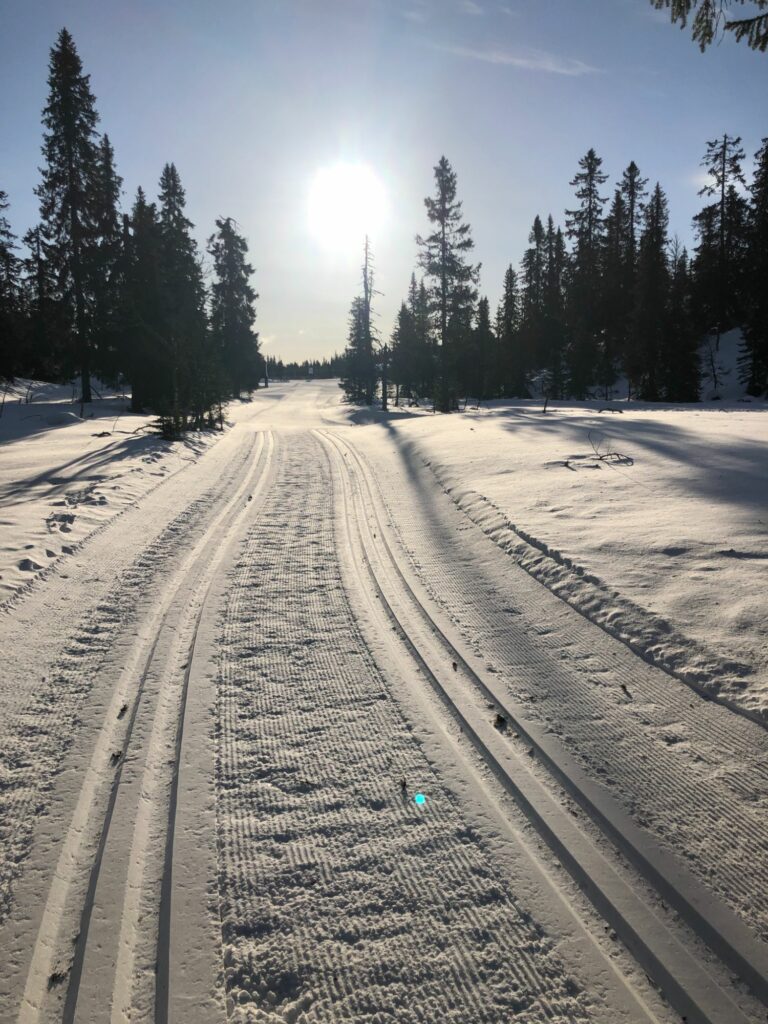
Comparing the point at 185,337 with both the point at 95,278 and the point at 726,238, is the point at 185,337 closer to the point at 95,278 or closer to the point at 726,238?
the point at 95,278

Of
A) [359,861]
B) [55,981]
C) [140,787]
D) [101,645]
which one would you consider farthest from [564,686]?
[101,645]

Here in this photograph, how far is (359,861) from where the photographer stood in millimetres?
2305

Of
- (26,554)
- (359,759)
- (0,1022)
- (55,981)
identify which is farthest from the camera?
(26,554)

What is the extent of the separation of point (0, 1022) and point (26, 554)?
5.23m

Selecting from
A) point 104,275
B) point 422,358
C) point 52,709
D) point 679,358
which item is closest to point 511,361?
point 422,358

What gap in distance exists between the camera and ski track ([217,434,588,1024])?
181 centimetres

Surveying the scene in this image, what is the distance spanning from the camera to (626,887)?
7.16 ft

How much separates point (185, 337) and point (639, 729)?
63.1ft

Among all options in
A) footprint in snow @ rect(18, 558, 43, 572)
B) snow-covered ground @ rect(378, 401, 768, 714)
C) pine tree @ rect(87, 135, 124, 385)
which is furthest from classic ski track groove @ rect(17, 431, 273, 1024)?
pine tree @ rect(87, 135, 124, 385)

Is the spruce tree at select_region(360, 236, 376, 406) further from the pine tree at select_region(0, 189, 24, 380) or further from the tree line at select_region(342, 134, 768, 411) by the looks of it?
the pine tree at select_region(0, 189, 24, 380)

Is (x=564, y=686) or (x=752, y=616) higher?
(x=752, y=616)

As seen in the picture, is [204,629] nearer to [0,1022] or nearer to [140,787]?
[140,787]

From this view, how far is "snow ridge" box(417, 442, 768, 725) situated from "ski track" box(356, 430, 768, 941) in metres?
0.09

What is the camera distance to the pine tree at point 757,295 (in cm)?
3180
